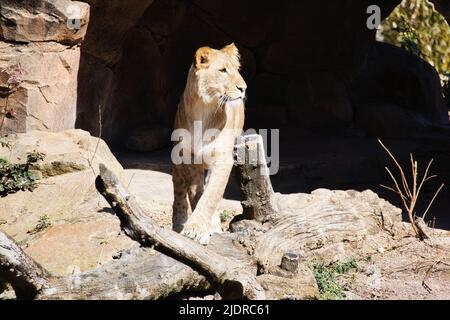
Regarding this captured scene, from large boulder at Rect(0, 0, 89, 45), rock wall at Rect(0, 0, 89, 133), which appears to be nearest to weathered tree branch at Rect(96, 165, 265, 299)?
rock wall at Rect(0, 0, 89, 133)

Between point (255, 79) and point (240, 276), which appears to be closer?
point (240, 276)

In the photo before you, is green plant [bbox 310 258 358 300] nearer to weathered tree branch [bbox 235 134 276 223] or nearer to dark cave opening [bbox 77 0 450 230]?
weathered tree branch [bbox 235 134 276 223]

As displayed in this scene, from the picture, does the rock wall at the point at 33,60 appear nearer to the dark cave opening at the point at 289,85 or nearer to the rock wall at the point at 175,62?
the rock wall at the point at 175,62

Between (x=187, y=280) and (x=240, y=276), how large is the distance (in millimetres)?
346

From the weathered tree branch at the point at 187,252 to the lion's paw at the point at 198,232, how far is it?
61 centimetres

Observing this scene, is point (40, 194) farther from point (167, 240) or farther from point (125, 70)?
point (125, 70)

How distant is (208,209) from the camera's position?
5.64 metres

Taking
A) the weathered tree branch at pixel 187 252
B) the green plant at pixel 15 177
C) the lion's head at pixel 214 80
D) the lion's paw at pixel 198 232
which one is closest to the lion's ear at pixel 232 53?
the lion's head at pixel 214 80

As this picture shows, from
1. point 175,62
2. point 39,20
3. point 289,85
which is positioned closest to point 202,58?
point 39,20

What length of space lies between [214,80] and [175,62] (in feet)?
19.2

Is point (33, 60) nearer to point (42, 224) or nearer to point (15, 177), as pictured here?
point (15, 177)

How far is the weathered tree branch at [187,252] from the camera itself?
4.28m

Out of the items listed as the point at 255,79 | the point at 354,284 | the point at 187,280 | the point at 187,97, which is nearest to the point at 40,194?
the point at 187,97
